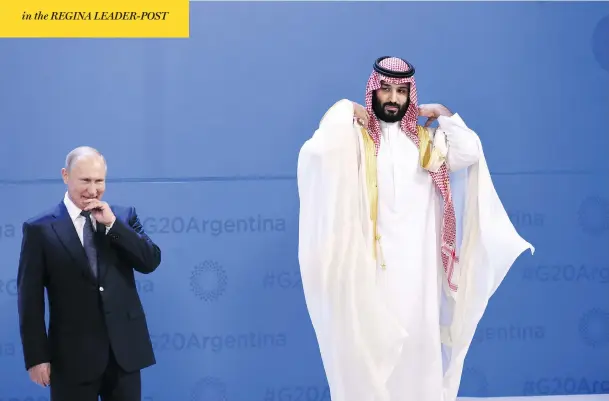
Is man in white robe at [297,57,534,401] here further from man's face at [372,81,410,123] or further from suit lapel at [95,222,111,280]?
suit lapel at [95,222,111,280]

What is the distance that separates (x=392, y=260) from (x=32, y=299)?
1407mm

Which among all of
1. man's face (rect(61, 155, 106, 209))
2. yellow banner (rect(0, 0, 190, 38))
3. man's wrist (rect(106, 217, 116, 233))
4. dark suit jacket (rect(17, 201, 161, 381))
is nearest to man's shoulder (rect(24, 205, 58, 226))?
dark suit jacket (rect(17, 201, 161, 381))

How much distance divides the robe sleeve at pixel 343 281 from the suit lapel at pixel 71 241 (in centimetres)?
85

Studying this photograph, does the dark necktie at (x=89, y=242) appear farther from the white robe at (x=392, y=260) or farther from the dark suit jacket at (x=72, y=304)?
the white robe at (x=392, y=260)

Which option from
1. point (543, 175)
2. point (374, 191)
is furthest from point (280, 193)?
point (543, 175)

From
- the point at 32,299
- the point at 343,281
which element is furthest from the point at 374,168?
the point at 32,299

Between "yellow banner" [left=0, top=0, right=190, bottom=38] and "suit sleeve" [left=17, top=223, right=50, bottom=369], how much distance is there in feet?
5.20

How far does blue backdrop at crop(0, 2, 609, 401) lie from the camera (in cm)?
454

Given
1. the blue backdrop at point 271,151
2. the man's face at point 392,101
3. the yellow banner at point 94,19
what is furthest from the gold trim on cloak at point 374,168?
the yellow banner at point 94,19

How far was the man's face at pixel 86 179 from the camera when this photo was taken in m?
3.27

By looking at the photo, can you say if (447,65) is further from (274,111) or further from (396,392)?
(396,392)

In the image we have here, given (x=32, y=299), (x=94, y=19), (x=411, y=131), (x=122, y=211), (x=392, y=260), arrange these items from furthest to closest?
1. (x=94, y=19)
2. (x=411, y=131)
3. (x=392, y=260)
4. (x=122, y=211)
5. (x=32, y=299)

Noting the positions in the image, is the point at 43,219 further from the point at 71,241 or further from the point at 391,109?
the point at 391,109

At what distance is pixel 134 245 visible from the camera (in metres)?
3.28
